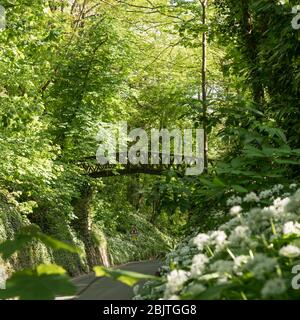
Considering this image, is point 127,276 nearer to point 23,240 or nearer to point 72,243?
point 23,240

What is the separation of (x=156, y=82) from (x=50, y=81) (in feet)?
47.2

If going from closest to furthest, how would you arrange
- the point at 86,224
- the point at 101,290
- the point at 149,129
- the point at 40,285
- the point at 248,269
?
the point at 40,285, the point at 248,269, the point at 101,290, the point at 86,224, the point at 149,129

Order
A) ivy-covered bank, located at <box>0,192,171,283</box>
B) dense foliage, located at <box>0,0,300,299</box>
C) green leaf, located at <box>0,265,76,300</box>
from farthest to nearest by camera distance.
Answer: ivy-covered bank, located at <box>0,192,171,283</box> → dense foliage, located at <box>0,0,300,299</box> → green leaf, located at <box>0,265,76,300</box>

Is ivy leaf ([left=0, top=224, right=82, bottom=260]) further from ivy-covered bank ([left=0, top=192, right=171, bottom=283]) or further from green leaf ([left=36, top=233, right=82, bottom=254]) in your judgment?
ivy-covered bank ([left=0, top=192, right=171, bottom=283])

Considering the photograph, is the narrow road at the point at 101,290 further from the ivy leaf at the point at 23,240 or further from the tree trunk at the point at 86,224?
the ivy leaf at the point at 23,240

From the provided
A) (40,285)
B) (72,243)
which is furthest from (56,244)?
(72,243)

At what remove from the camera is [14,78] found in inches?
540

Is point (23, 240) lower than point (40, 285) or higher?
higher

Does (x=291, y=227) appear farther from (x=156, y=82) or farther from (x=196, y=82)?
(x=156, y=82)

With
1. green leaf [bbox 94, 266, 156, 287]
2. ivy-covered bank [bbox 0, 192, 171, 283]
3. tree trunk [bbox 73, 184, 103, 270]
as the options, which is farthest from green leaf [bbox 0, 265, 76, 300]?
tree trunk [bbox 73, 184, 103, 270]

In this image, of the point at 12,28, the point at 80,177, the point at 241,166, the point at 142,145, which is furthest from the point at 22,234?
the point at 142,145

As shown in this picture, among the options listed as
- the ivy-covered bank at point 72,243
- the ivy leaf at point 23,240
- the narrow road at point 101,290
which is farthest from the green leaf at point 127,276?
the narrow road at point 101,290

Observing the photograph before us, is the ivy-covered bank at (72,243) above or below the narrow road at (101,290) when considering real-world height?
above

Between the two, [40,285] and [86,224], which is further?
[86,224]
